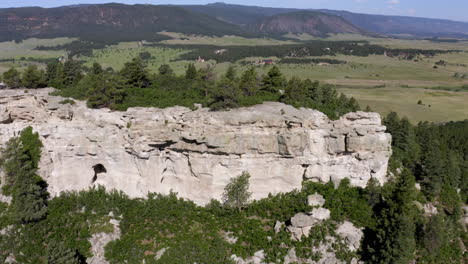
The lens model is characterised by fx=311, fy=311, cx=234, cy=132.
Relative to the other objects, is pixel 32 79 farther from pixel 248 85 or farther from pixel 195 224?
pixel 195 224

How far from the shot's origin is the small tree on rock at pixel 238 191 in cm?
3238

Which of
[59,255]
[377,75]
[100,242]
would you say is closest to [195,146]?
[100,242]

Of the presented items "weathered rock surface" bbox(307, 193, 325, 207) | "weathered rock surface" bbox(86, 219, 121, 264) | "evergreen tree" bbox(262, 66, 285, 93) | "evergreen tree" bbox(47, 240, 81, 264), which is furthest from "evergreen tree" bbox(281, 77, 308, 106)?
"evergreen tree" bbox(47, 240, 81, 264)

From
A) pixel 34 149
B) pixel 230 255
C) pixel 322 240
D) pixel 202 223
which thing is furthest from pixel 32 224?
pixel 322 240

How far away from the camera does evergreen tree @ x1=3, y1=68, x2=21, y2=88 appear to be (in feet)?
135

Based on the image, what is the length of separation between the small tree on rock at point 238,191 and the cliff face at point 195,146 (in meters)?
1.06

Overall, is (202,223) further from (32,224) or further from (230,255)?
(32,224)

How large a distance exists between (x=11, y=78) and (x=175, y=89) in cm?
→ 2168

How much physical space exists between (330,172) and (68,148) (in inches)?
1169

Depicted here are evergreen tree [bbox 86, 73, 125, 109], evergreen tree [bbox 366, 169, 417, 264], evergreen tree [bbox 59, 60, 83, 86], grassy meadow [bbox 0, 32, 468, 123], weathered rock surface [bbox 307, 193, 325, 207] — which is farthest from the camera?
grassy meadow [bbox 0, 32, 468, 123]

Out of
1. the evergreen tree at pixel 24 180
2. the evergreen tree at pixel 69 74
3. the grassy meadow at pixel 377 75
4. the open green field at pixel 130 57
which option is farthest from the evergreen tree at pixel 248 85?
the open green field at pixel 130 57

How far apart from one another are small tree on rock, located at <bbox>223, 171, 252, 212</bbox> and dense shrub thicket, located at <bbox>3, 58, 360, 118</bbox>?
26.8ft

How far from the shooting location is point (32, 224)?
31438 millimetres

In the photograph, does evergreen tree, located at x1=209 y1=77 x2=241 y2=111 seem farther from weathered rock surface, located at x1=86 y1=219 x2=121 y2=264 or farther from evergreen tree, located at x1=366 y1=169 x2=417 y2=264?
evergreen tree, located at x1=366 y1=169 x2=417 y2=264
